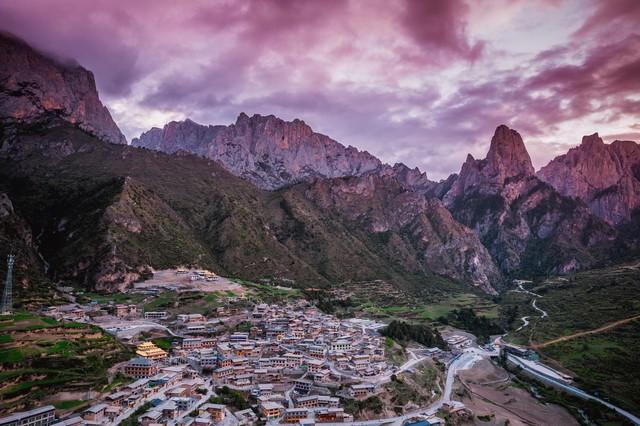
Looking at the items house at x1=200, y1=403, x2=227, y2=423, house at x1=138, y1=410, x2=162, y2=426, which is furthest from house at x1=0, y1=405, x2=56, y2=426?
house at x1=200, y1=403, x2=227, y2=423

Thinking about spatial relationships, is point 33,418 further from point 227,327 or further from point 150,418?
point 227,327

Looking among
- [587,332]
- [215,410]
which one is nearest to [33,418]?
[215,410]

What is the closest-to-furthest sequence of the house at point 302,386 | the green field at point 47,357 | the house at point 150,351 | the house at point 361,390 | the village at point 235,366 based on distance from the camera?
the green field at point 47,357 < the village at point 235,366 < the house at point 361,390 < the house at point 302,386 < the house at point 150,351

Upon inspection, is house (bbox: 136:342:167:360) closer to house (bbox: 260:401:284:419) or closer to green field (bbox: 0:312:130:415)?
green field (bbox: 0:312:130:415)

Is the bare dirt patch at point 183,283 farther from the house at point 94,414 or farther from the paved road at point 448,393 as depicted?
the house at point 94,414

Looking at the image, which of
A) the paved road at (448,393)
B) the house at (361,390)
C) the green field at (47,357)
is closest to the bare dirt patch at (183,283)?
the green field at (47,357)

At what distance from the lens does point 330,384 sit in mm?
70312

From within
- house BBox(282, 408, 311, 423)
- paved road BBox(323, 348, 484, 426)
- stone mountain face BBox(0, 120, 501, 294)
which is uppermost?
stone mountain face BBox(0, 120, 501, 294)

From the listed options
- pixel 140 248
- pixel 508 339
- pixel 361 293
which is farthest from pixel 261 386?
pixel 361 293

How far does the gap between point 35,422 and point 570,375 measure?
295ft

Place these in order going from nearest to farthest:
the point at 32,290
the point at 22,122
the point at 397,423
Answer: the point at 397,423
the point at 32,290
the point at 22,122

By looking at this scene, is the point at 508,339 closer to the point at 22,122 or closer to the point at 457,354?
the point at 457,354

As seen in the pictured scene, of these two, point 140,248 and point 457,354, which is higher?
point 140,248

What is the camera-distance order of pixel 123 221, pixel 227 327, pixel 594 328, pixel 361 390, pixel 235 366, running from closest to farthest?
pixel 361 390, pixel 235 366, pixel 227 327, pixel 594 328, pixel 123 221
